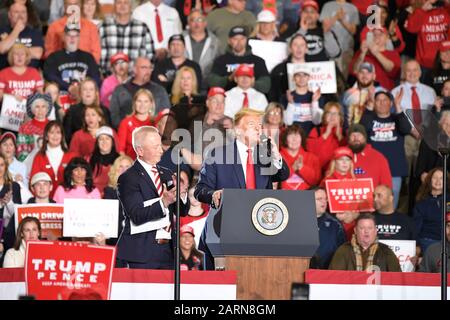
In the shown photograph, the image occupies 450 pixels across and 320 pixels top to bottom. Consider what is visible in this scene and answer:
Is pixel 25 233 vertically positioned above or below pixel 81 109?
below

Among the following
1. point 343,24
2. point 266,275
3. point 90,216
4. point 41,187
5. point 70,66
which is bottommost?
point 266,275

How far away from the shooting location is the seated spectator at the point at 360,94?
12953 mm

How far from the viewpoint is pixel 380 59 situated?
13641 millimetres

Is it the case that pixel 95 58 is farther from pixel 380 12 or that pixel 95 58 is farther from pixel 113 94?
pixel 380 12

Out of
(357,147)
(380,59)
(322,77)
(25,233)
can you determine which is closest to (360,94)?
(322,77)

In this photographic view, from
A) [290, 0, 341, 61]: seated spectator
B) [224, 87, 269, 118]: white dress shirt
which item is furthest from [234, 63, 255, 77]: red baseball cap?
[290, 0, 341, 61]: seated spectator

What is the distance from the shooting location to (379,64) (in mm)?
13750

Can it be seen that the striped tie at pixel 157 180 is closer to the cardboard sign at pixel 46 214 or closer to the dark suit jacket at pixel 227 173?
the dark suit jacket at pixel 227 173

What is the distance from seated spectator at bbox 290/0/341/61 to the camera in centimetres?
1364

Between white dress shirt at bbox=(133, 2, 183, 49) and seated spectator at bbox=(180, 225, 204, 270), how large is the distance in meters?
4.09

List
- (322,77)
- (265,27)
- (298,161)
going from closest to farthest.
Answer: (298,161), (322,77), (265,27)

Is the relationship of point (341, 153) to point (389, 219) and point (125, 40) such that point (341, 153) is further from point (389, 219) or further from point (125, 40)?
point (125, 40)

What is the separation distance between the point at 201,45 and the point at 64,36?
1536 millimetres

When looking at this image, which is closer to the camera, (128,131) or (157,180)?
(157,180)
